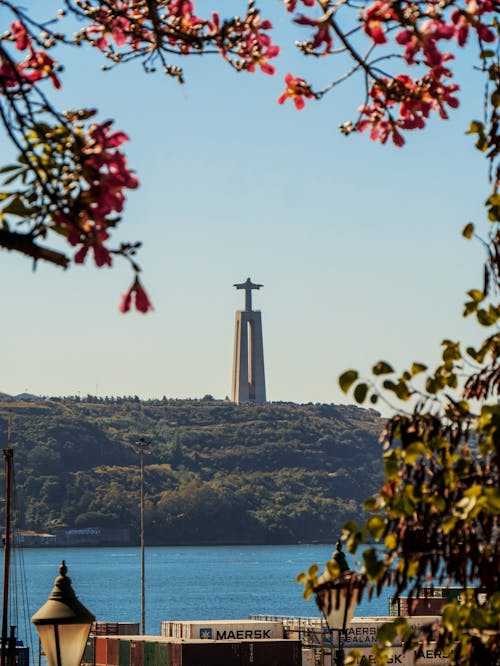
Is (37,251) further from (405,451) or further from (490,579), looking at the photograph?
(490,579)

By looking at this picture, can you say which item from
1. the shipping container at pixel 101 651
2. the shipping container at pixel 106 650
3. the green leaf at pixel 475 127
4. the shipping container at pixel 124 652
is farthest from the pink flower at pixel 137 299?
the shipping container at pixel 101 651

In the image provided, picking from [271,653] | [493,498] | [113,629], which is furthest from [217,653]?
[493,498]

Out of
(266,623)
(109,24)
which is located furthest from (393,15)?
(266,623)

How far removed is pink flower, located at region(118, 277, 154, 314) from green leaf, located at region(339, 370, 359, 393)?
0.68 meters

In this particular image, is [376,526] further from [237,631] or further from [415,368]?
[237,631]

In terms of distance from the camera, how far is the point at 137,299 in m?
3.93

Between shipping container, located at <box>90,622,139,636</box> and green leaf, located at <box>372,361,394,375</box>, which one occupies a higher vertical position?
green leaf, located at <box>372,361,394,375</box>

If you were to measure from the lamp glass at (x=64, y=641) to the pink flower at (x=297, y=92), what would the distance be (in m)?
3.29

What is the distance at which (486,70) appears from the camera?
4.61 metres

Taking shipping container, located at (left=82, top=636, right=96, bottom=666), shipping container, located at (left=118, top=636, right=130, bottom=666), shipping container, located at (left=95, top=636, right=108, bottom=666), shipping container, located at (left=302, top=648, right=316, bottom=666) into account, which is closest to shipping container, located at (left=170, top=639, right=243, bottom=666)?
shipping container, located at (left=302, top=648, right=316, bottom=666)

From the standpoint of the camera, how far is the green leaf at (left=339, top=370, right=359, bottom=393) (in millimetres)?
4211

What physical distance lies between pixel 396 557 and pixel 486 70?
1.69 meters

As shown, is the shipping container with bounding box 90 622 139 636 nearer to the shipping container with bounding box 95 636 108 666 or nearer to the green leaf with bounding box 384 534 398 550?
the shipping container with bounding box 95 636 108 666

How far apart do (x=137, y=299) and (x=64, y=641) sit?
3715 mm
